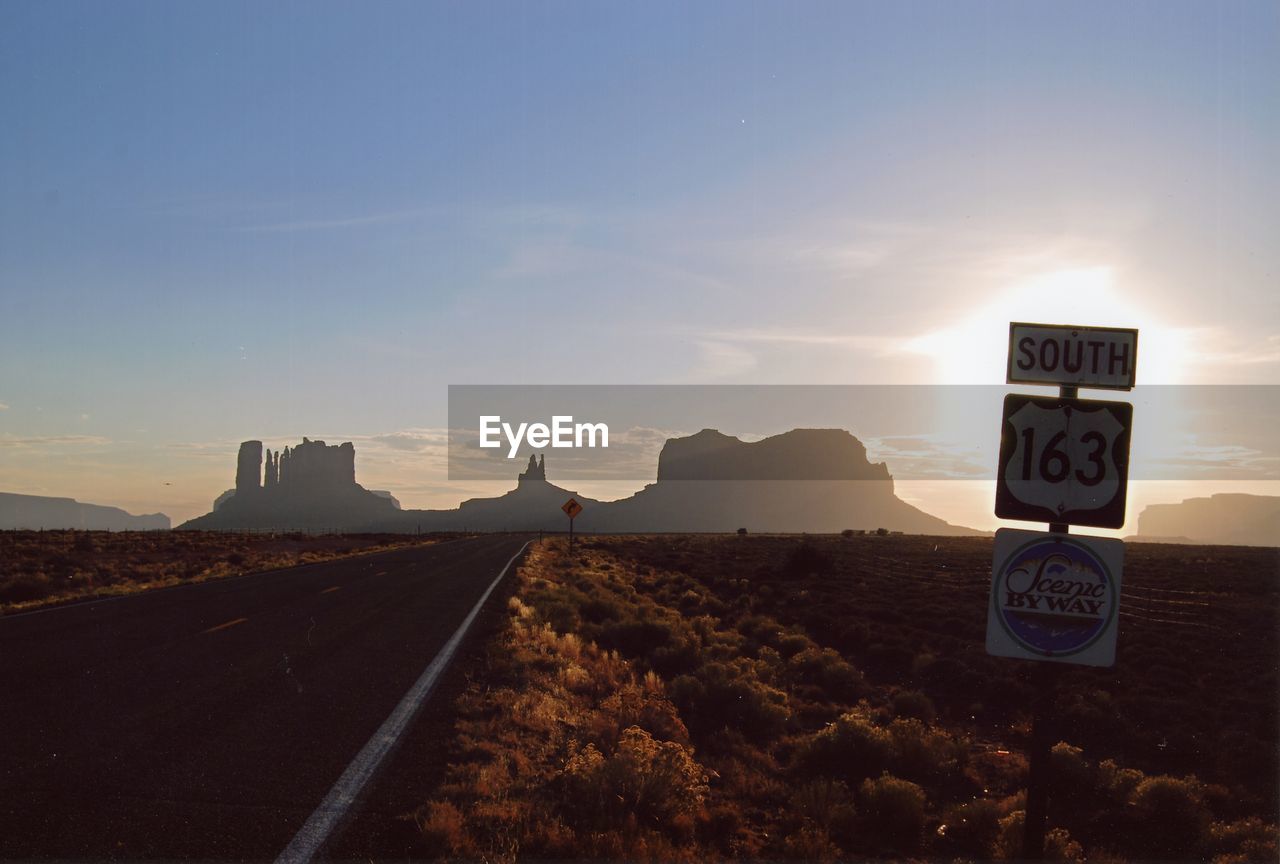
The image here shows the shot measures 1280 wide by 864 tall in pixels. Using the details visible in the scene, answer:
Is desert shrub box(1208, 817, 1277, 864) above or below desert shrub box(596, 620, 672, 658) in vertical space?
above

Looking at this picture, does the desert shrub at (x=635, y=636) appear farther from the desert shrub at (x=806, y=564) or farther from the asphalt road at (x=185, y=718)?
the desert shrub at (x=806, y=564)

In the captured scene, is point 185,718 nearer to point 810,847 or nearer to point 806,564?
point 810,847

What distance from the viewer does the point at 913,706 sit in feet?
51.4

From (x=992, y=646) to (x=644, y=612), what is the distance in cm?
1626

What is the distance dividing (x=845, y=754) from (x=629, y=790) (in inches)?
185

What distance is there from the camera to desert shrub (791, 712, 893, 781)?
34.3 ft

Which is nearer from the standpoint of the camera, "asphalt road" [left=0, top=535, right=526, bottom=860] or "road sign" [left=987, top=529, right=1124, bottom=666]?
"road sign" [left=987, top=529, right=1124, bottom=666]

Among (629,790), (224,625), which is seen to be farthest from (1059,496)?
(224,625)

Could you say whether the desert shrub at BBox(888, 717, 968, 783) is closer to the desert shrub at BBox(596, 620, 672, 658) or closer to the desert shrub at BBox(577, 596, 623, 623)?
the desert shrub at BBox(596, 620, 672, 658)

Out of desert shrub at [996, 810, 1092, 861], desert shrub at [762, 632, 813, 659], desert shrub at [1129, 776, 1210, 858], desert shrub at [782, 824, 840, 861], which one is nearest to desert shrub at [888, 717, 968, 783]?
desert shrub at [1129, 776, 1210, 858]

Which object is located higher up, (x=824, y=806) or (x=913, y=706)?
(x=824, y=806)

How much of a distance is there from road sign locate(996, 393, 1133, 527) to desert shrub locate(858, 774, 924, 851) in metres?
4.49

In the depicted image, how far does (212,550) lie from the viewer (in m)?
56.3

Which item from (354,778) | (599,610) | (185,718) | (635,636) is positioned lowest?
(599,610)
